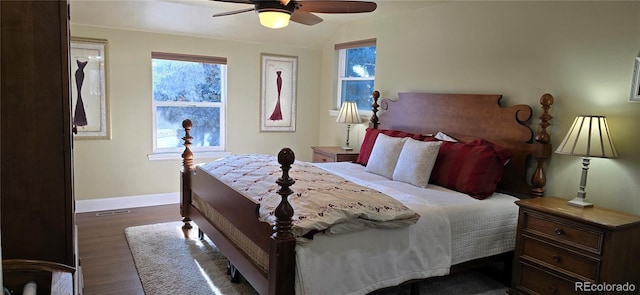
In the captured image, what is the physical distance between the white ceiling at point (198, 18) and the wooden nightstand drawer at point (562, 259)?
7.85 ft

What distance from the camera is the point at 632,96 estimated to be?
8.74 feet

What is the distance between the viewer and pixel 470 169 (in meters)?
3.24

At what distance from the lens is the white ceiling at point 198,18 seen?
4312 millimetres

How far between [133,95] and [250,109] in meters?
1.43

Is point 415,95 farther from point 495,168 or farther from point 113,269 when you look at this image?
point 113,269

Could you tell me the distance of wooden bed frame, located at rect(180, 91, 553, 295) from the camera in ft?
7.14

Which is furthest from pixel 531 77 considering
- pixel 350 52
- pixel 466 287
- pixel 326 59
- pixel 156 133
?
pixel 156 133

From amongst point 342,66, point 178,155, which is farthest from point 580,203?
point 178,155

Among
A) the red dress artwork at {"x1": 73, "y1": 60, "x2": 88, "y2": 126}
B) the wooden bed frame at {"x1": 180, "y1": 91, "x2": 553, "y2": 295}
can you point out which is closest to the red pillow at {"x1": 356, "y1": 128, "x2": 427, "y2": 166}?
the wooden bed frame at {"x1": 180, "y1": 91, "x2": 553, "y2": 295}

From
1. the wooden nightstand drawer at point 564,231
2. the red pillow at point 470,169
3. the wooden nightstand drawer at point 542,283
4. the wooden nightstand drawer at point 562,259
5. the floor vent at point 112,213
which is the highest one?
the red pillow at point 470,169

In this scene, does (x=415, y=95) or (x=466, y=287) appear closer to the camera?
(x=466, y=287)

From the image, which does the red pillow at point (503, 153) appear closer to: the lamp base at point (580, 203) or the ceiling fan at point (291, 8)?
the lamp base at point (580, 203)

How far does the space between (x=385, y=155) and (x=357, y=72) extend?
194cm

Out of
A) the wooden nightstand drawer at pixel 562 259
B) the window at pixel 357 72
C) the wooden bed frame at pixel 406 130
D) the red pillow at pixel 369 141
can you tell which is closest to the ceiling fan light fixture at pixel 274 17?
the wooden bed frame at pixel 406 130
